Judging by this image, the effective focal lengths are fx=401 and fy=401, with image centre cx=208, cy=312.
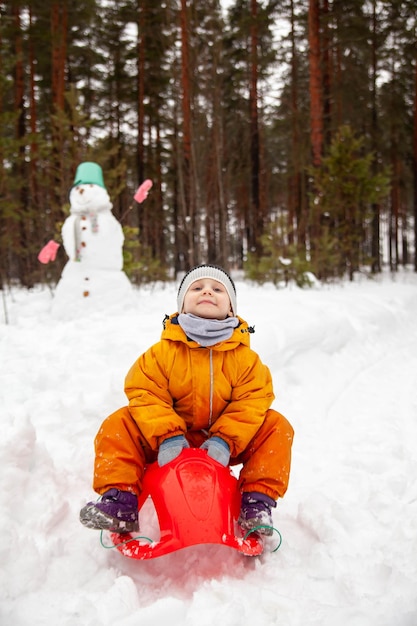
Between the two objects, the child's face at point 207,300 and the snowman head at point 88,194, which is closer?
the child's face at point 207,300

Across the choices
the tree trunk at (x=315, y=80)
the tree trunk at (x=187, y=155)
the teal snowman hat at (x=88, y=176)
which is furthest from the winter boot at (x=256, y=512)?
the tree trunk at (x=315, y=80)

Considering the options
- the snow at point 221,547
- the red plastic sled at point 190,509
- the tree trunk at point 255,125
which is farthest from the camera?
the tree trunk at point 255,125

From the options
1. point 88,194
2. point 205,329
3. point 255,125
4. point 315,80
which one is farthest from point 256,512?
point 255,125

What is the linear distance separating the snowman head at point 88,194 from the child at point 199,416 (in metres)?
4.14

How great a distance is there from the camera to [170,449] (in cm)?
186

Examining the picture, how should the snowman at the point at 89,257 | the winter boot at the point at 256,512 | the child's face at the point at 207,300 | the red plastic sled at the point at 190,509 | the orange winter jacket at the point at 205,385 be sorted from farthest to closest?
the snowman at the point at 89,257 < the child's face at the point at 207,300 < the orange winter jacket at the point at 205,385 < the winter boot at the point at 256,512 < the red plastic sled at the point at 190,509

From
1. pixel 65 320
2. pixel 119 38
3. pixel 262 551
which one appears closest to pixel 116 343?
pixel 65 320

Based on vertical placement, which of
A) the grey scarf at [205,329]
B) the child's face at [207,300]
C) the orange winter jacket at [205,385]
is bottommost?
the orange winter jacket at [205,385]

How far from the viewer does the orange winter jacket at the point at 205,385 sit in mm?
1995

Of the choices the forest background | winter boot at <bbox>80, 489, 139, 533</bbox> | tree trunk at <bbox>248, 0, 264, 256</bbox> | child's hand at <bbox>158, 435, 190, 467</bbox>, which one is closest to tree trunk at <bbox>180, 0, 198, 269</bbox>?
the forest background

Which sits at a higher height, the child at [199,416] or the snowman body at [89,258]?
the snowman body at [89,258]

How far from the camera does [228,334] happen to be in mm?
2137

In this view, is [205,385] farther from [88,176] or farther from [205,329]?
[88,176]

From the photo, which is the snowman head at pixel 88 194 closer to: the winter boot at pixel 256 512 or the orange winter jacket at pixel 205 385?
the orange winter jacket at pixel 205 385
